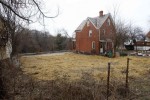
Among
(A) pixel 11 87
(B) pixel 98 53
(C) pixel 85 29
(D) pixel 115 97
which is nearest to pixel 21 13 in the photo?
(A) pixel 11 87

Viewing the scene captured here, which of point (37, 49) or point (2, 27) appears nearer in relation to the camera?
point (2, 27)

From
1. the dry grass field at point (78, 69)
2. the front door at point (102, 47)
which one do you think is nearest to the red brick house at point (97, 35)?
the front door at point (102, 47)

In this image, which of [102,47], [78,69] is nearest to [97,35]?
[102,47]

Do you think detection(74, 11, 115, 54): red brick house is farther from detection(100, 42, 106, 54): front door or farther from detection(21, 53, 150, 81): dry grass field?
detection(21, 53, 150, 81): dry grass field

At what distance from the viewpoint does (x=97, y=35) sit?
129 ft

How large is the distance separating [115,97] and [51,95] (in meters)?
2.35

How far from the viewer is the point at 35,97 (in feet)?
24.2

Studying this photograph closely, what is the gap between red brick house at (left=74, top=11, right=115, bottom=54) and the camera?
3904 cm

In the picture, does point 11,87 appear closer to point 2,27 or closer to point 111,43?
point 2,27

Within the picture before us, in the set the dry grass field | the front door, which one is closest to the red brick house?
the front door

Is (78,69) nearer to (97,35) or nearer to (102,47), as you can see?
(97,35)

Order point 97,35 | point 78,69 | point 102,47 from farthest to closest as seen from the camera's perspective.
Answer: point 102,47 → point 97,35 → point 78,69

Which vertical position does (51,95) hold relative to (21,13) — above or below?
below

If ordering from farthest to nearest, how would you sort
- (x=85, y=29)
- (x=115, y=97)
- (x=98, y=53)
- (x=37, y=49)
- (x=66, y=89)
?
1. (x=37, y=49)
2. (x=85, y=29)
3. (x=98, y=53)
4. (x=115, y=97)
5. (x=66, y=89)
